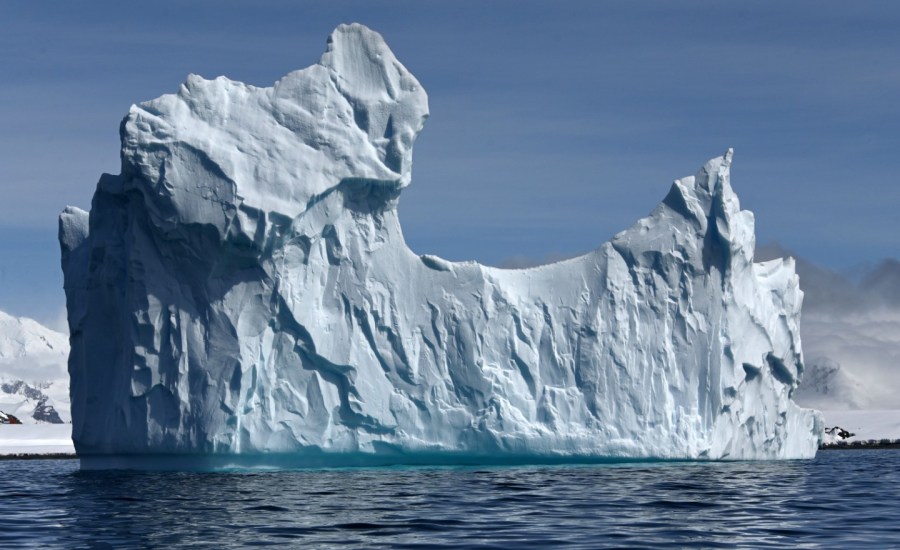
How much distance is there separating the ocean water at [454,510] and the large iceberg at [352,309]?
1.29 metres

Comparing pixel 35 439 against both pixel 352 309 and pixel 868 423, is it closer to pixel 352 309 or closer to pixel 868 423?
pixel 352 309

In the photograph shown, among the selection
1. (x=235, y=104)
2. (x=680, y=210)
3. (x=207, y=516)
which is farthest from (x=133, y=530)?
(x=680, y=210)

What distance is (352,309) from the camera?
25.3m

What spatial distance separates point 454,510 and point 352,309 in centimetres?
958

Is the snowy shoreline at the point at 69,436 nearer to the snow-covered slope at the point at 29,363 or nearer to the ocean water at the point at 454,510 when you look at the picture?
the ocean water at the point at 454,510

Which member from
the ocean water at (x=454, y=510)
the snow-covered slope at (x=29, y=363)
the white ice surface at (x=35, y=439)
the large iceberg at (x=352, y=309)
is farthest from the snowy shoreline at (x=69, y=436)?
the snow-covered slope at (x=29, y=363)

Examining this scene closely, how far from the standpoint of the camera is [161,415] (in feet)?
80.1

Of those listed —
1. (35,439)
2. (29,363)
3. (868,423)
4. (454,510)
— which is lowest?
(35,439)

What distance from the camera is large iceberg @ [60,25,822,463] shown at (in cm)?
2377

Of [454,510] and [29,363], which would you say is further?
[29,363]

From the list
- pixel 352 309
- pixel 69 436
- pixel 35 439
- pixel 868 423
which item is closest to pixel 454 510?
pixel 352 309

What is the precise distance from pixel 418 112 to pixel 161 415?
845 centimetres

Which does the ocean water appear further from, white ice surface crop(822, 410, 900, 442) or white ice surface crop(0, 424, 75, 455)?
white ice surface crop(822, 410, 900, 442)

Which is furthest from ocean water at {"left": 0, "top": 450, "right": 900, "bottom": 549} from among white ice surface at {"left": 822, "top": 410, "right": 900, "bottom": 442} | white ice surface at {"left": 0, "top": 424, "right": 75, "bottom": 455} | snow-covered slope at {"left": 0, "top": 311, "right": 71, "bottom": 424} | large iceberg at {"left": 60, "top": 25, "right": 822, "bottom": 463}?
snow-covered slope at {"left": 0, "top": 311, "right": 71, "bottom": 424}
